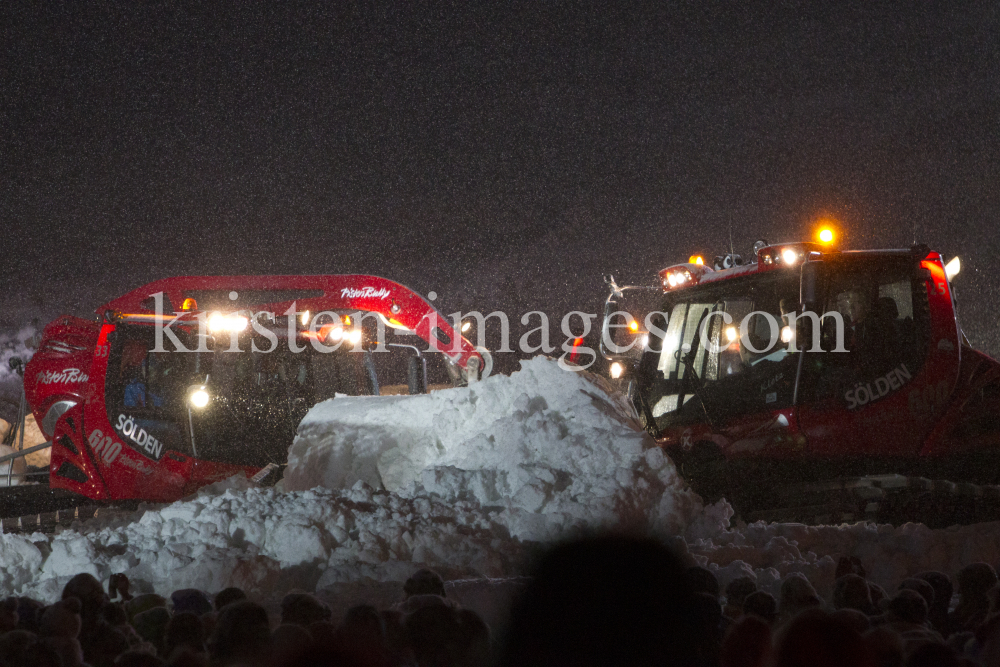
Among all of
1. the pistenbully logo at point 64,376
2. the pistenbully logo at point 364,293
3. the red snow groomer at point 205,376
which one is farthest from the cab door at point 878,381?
the pistenbully logo at point 64,376

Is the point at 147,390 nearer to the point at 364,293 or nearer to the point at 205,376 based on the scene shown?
the point at 205,376

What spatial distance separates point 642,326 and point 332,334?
3.90 meters

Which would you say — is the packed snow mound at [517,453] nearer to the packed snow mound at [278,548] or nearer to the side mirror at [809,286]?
the packed snow mound at [278,548]

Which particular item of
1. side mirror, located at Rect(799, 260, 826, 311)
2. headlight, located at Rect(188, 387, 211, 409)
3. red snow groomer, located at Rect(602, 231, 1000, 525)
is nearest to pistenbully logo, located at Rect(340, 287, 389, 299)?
headlight, located at Rect(188, 387, 211, 409)

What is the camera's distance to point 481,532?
438 cm

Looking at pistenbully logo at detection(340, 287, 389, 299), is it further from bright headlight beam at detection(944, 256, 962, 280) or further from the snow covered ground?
bright headlight beam at detection(944, 256, 962, 280)

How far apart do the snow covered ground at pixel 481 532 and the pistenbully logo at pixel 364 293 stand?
3183 millimetres

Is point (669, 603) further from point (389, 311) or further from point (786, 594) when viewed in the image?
point (389, 311)

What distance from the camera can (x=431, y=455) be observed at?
6395mm

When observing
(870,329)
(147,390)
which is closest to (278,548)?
(870,329)

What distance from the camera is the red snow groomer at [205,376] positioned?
25.6ft

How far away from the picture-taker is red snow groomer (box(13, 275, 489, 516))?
7.80 metres

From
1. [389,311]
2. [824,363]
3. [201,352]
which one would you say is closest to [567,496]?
[824,363]

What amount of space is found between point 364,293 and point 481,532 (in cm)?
Answer: 508
